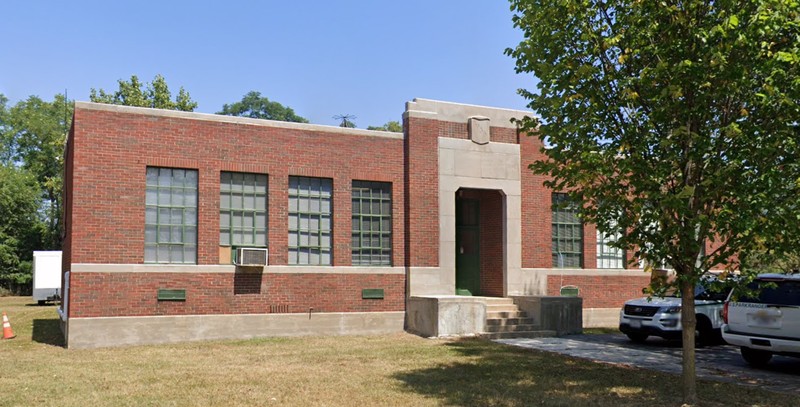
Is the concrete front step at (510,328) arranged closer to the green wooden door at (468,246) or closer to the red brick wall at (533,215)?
the red brick wall at (533,215)

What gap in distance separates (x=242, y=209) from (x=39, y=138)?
4749 cm

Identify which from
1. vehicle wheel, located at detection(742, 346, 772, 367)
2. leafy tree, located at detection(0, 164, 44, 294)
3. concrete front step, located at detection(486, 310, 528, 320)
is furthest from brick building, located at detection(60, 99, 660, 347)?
leafy tree, located at detection(0, 164, 44, 294)

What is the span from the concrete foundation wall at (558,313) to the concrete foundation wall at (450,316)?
5.32ft

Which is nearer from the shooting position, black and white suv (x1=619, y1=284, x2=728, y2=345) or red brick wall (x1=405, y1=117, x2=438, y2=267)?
black and white suv (x1=619, y1=284, x2=728, y2=345)

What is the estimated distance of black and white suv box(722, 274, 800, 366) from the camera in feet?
36.9

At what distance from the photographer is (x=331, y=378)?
1082 centimetres

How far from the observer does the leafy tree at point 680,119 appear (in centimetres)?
813

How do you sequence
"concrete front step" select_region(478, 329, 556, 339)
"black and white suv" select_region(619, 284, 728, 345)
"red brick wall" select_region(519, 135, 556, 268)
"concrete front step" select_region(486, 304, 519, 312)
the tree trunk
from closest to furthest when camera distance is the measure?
the tree trunk → "black and white suv" select_region(619, 284, 728, 345) → "concrete front step" select_region(478, 329, 556, 339) → "concrete front step" select_region(486, 304, 519, 312) → "red brick wall" select_region(519, 135, 556, 268)

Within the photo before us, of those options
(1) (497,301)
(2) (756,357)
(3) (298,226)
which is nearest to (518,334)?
(1) (497,301)

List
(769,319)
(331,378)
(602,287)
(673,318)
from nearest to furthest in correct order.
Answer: (331,378), (769,319), (673,318), (602,287)

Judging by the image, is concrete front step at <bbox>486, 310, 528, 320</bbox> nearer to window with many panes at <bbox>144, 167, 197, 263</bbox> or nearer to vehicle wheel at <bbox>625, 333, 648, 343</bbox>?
vehicle wheel at <bbox>625, 333, 648, 343</bbox>

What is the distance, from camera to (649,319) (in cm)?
1555

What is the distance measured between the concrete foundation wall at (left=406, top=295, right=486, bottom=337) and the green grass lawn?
1.12 metres

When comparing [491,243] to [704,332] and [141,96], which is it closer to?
Result: [704,332]
